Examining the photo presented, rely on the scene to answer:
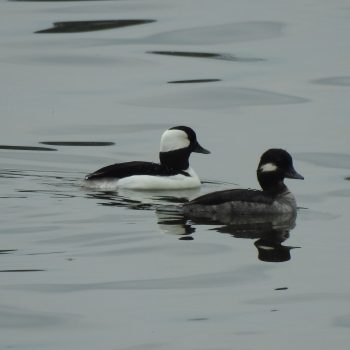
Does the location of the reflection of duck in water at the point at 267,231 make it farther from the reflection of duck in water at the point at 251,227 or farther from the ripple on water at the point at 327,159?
the ripple on water at the point at 327,159

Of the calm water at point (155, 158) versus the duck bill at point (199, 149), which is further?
the duck bill at point (199, 149)

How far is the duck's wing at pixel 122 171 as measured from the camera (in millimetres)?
17156

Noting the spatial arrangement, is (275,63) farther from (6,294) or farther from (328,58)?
(6,294)

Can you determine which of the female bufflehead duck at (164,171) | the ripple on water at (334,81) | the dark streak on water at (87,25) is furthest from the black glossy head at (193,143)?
the dark streak on water at (87,25)

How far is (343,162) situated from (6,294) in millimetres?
7384

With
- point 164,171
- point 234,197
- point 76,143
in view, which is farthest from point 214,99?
point 234,197

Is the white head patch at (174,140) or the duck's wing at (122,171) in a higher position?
the white head patch at (174,140)

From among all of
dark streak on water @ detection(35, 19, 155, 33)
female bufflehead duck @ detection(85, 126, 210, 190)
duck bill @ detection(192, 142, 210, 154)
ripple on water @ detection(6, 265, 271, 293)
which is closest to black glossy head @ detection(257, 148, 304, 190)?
female bufflehead duck @ detection(85, 126, 210, 190)

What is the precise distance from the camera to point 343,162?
18.6 meters

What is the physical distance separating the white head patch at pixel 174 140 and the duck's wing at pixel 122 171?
0.81 metres

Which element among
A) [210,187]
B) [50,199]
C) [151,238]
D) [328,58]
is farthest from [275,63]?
[151,238]

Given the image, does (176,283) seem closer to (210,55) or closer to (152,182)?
(152,182)

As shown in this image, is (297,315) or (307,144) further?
(307,144)

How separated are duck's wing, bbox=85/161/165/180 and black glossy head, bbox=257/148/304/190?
1.66 metres
